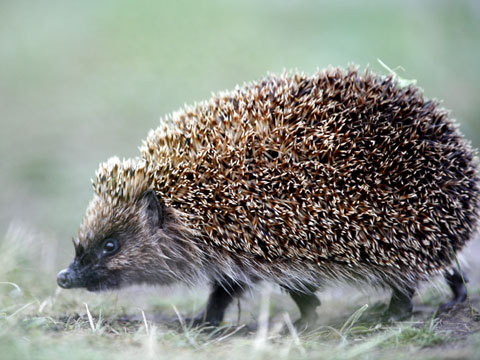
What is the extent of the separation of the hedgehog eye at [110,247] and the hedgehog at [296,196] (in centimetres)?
1

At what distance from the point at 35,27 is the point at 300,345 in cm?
1748

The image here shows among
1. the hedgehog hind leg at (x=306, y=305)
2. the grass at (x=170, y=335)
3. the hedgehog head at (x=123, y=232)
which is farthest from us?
the hedgehog hind leg at (x=306, y=305)

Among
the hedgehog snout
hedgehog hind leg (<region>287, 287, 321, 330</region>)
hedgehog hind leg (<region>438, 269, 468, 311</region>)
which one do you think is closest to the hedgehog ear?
the hedgehog snout

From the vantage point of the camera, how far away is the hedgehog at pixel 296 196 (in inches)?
192

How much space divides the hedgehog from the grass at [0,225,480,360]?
0.39 meters

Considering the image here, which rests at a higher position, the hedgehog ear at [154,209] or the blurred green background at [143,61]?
the blurred green background at [143,61]

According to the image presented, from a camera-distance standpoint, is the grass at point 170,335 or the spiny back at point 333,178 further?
the spiny back at point 333,178

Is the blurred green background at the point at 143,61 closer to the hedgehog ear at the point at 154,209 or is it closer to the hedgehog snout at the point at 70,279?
the hedgehog snout at the point at 70,279

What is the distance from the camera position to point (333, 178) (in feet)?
15.9

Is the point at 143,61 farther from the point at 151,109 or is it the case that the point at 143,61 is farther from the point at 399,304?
the point at 399,304

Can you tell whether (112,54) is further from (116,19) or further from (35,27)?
Answer: (35,27)

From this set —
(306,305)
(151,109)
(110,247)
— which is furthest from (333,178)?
(151,109)

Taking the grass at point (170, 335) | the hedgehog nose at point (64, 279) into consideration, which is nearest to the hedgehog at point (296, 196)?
the hedgehog nose at point (64, 279)

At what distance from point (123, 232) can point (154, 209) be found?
14.3 inches
